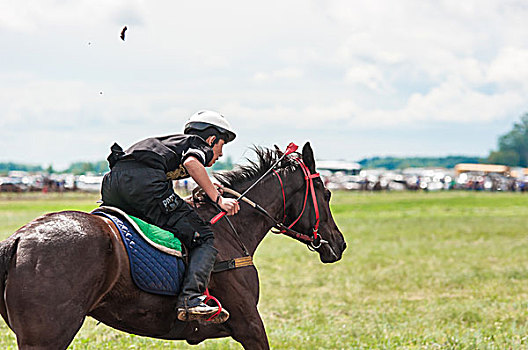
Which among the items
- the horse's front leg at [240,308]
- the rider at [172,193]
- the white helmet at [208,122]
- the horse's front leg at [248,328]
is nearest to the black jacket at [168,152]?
the rider at [172,193]

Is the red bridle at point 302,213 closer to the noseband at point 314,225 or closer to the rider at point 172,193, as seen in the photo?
the noseband at point 314,225

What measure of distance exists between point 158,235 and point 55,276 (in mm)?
1012

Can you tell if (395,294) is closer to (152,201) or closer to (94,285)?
(152,201)

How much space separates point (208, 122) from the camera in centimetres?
540

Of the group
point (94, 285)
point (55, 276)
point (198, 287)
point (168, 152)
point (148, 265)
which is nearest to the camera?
point (55, 276)

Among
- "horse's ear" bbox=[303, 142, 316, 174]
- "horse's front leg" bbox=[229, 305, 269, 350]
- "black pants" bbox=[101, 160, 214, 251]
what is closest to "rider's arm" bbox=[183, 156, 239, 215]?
"black pants" bbox=[101, 160, 214, 251]

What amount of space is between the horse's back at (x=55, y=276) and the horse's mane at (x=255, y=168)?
5.94 feet

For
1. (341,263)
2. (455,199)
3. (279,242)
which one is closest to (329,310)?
(341,263)

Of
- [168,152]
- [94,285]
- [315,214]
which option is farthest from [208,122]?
[94,285]

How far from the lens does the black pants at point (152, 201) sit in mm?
4883

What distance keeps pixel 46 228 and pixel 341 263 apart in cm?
1480

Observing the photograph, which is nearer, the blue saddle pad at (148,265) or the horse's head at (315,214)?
the blue saddle pad at (148,265)

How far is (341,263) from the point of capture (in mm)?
18297

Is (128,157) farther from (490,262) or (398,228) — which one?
(398,228)
